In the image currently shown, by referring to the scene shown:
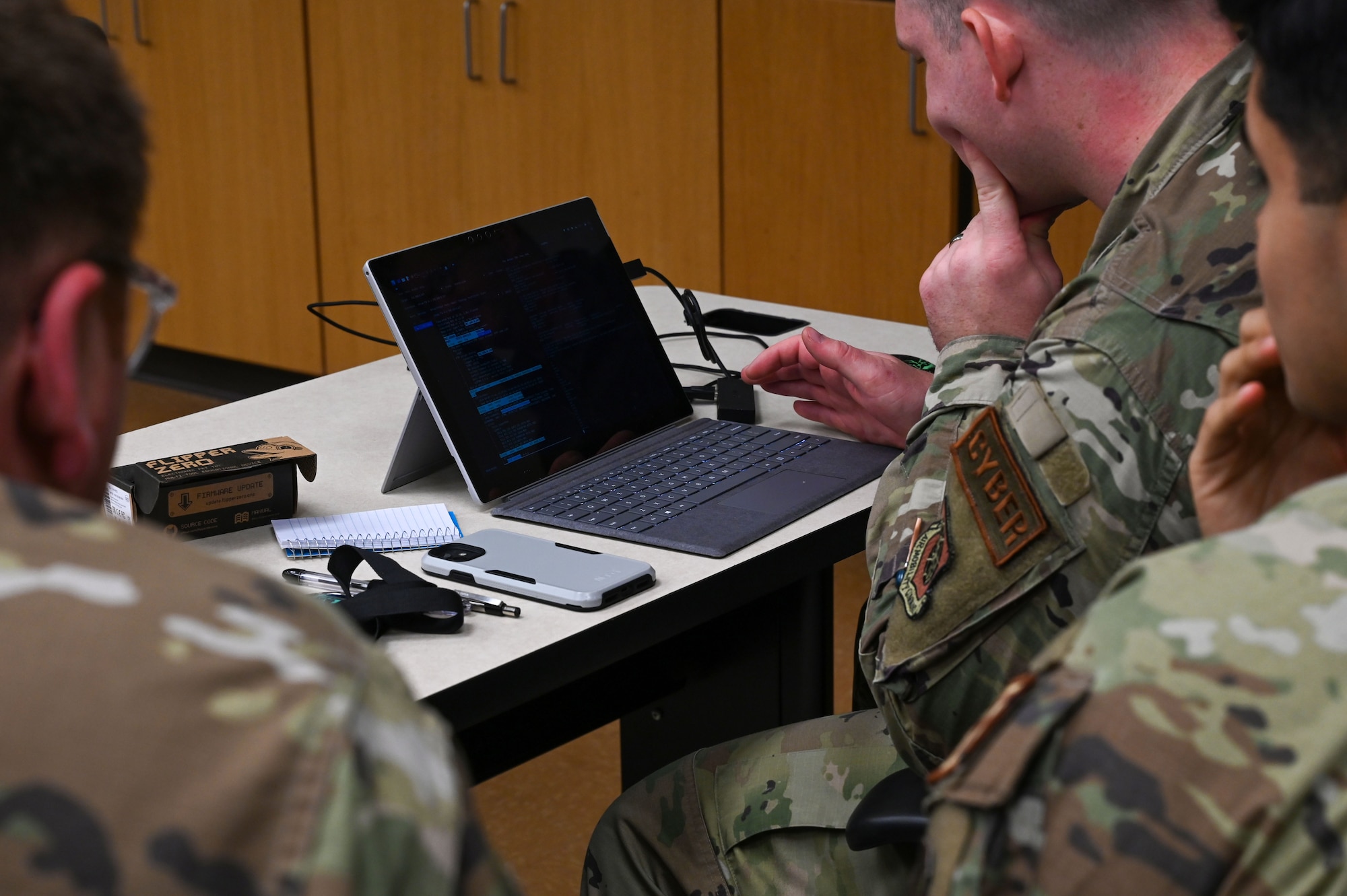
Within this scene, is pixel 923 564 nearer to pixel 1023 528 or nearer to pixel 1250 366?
pixel 1023 528

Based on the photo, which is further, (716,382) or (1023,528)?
(716,382)

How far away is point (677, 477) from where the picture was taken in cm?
138

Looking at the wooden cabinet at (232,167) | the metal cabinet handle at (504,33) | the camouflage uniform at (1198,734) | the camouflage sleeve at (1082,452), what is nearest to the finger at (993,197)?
the camouflage sleeve at (1082,452)

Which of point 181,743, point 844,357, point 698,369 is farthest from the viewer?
point 698,369

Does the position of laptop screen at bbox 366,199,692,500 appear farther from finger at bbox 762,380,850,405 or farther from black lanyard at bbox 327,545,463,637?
black lanyard at bbox 327,545,463,637

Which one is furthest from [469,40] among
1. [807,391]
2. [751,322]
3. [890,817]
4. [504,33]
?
[890,817]

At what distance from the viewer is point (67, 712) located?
1.40ft

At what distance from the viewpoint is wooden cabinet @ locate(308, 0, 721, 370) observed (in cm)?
321

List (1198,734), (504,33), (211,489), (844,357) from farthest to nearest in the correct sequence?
(504,33) → (844,357) → (211,489) → (1198,734)

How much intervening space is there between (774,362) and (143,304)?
0.96 meters

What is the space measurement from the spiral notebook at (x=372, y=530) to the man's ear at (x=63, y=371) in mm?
651

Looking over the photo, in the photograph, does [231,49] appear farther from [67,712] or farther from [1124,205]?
[67,712]

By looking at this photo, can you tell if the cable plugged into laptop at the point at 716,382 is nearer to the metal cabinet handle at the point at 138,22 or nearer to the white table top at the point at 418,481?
the white table top at the point at 418,481

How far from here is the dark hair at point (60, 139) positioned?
1.68 feet
